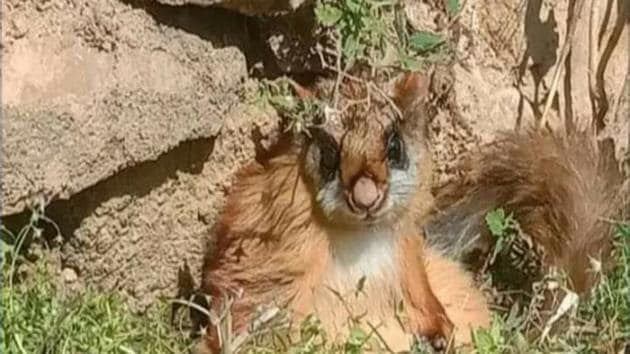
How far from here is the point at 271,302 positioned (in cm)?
579

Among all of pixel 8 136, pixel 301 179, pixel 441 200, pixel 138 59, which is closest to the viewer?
pixel 8 136

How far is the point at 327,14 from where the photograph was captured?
5609mm

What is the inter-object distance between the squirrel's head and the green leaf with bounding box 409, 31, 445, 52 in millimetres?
101

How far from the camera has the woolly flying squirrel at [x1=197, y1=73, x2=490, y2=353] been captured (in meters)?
5.67

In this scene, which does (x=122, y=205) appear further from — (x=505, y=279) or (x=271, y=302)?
(x=505, y=279)

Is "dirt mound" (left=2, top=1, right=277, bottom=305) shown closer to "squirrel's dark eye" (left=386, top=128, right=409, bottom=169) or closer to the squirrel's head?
the squirrel's head

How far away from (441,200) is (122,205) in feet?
3.86

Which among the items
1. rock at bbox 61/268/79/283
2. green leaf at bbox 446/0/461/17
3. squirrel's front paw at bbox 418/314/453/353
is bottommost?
squirrel's front paw at bbox 418/314/453/353

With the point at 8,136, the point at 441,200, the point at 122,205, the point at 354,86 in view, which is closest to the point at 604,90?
the point at 441,200

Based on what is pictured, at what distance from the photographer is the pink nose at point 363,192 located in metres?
5.56

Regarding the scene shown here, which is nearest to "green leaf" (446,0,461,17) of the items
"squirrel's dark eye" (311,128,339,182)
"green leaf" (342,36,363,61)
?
"green leaf" (342,36,363,61)

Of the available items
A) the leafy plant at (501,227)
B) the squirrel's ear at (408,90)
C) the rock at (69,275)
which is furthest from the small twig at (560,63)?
the rock at (69,275)

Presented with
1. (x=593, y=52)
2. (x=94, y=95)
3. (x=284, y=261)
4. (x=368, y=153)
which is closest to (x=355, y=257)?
(x=284, y=261)

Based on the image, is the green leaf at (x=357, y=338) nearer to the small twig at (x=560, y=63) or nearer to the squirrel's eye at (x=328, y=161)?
the squirrel's eye at (x=328, y=161)
